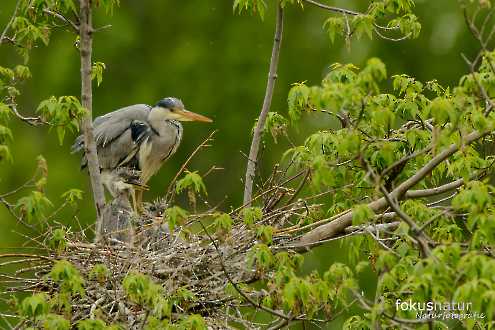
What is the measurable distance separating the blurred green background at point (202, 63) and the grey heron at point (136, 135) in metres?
6.74

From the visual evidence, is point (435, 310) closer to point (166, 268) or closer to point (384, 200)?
point (384, 200)

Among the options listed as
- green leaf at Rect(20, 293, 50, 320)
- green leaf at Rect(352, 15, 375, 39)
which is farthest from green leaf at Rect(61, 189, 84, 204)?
green leaf at Rect(352, 15, 375, 39)

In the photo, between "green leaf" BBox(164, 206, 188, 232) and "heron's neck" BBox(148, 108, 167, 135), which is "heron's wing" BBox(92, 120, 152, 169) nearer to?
"heron's neck" BBox(148, 108, 167, 135)

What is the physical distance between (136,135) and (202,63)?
27.8 feet

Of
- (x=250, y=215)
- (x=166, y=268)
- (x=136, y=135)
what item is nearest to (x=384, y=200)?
(x=250, y=215)

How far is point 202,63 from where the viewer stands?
58.4ft

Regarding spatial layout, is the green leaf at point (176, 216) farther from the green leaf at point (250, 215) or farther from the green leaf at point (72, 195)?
the green leaf at point (72, 195)

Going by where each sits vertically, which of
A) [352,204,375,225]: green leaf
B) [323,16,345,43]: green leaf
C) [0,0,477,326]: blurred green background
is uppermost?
[323,16,345,43]: green leaf

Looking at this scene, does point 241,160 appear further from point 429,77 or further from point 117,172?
point 117,172

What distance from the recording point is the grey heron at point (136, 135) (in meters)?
9.33

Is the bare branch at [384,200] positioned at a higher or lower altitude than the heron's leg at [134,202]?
higher

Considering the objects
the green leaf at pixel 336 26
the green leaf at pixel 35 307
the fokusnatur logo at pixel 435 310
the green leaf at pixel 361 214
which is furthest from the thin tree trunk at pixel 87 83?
the fokusnatur logo at pixel 435 310

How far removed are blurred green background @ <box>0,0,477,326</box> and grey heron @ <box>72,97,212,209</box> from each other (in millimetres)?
6744

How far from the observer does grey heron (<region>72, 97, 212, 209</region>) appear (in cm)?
933
